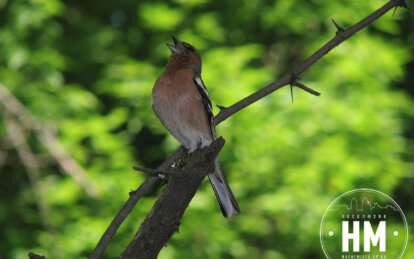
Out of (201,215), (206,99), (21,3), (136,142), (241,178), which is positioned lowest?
(206,99)

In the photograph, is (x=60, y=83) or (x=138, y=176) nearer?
(x=138, y=176)

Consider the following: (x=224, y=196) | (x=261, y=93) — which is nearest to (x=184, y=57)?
(x=224, y=196)

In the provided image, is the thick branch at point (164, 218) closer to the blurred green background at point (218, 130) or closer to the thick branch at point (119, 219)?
the thick branch at point (119, 219)

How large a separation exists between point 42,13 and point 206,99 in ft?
13.0

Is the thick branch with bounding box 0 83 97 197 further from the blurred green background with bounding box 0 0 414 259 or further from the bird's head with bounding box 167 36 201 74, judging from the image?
the bird's head with bounding box 167 36 201 74

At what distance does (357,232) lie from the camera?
712 cm

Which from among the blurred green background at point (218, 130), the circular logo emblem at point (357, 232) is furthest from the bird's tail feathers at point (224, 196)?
the circular logo emblem at point (357, 232)

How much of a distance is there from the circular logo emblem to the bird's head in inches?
132

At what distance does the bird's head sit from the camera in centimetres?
432

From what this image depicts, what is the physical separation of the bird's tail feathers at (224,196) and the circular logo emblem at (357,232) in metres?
3.26

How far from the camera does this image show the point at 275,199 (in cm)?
680

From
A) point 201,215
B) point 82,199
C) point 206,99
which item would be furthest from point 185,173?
point 82,199

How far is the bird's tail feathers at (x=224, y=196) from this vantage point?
3777mm

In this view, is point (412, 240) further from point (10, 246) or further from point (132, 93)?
point (10, 246)
